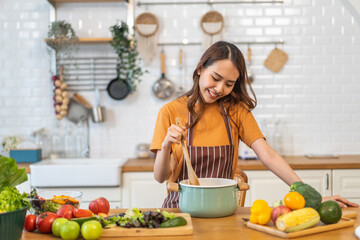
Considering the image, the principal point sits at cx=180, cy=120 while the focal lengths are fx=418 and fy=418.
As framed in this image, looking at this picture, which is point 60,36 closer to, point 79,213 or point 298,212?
point 79,213

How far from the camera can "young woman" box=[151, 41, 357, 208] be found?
6.55ft

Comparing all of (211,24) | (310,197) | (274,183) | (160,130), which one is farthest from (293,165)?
(310,197)

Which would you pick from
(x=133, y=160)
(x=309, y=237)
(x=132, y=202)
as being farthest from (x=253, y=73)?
(x=309, y=237)

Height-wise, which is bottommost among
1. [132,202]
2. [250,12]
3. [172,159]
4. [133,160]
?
[132,202]

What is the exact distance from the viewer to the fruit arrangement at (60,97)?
3865 mm

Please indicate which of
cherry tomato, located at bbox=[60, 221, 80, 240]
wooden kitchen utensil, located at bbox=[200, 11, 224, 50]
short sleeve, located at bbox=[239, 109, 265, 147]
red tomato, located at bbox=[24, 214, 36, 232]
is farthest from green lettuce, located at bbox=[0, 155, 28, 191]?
wooden kitchen utensil, located at bbox=[200, 11, 224, 50]

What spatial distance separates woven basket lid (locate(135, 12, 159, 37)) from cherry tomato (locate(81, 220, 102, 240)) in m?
2.78

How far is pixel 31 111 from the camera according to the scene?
4.01 meters

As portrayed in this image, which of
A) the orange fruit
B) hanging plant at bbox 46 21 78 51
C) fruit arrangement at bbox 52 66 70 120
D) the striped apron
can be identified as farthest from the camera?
fruit arrangement at bbox 52 66 70 120

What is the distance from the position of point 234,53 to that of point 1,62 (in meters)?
2.82

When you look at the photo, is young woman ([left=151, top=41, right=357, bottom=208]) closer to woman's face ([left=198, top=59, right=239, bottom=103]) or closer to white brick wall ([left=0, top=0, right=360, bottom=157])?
woman's face ([left=198, top=59, right=239, bottom=103])

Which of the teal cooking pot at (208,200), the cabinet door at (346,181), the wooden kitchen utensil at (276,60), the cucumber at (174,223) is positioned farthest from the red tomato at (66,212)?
the wooden kitchen utensil at (276,60)

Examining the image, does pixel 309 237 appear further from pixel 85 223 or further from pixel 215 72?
pixel 215 72

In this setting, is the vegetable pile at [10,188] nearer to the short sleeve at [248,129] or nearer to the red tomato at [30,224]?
the red tomato at [30,224]
